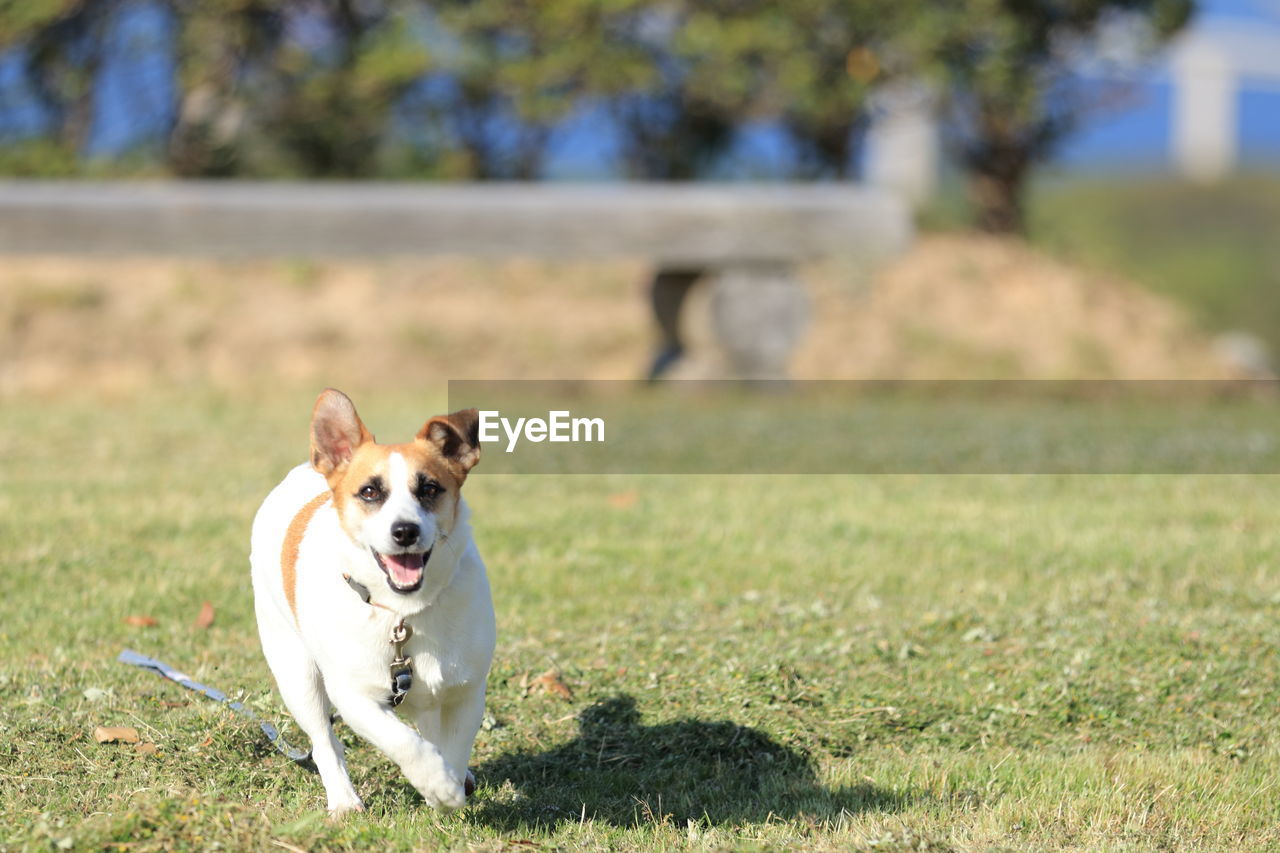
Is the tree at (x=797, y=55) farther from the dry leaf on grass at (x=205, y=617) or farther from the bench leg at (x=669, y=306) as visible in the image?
the dry leaf on grass at (x=205, y=617)

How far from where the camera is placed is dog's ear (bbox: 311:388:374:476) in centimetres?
392

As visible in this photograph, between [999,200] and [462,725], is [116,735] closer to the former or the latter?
[462,725]

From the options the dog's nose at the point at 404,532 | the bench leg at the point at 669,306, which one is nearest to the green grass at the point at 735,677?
the dog's nose at the point at 404,532

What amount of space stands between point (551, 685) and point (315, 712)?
3.80 feet

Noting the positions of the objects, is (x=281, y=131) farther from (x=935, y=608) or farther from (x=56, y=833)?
(x=56, y=833)

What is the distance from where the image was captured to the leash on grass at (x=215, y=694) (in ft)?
14.9

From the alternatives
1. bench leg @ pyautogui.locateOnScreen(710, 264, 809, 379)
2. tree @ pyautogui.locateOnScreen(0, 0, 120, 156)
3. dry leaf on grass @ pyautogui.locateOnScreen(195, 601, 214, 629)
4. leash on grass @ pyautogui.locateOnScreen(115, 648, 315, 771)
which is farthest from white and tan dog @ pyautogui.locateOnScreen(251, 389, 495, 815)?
tree @ pyautogui.locateOnScreen(0, 0, 120, 156)

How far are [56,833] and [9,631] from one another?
208 cm

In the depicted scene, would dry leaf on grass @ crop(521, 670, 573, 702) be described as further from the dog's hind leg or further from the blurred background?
the blurred background

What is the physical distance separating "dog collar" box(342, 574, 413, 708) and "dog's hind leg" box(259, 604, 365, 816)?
0.38 m

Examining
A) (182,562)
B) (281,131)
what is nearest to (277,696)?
(182,562)

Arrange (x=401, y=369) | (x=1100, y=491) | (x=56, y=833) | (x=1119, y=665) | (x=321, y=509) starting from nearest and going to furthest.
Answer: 1. (x=56, y=833)
2. (x=321, y=509)
3. (x=1119, y=665)
4. (x=1100, y=491)
5. (x=401, y=369)

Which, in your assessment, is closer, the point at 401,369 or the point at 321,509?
the point at 321,509

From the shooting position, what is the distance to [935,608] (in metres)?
6.04
